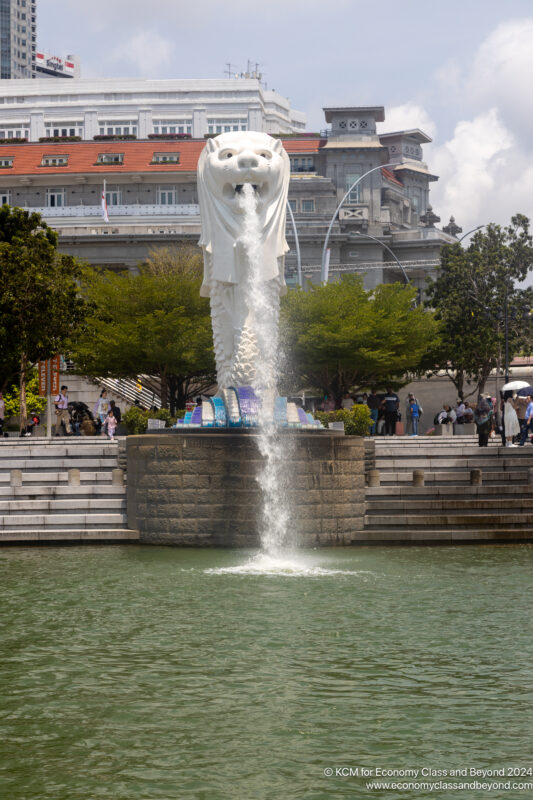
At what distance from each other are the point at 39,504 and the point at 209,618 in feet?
27.6

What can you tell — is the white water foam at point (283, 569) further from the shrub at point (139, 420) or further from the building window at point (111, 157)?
the building window at point (111, 157)

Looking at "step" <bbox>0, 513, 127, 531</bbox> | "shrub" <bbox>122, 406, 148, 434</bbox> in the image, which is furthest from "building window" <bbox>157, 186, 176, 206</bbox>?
"step" <bbox>0, 513, 127, 531</bbox>

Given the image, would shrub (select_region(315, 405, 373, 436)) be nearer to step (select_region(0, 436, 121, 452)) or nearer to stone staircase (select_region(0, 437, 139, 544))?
step (select_region(0, 436, 121, 452))

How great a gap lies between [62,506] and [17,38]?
140 m

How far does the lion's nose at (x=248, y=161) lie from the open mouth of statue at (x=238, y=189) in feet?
1.03

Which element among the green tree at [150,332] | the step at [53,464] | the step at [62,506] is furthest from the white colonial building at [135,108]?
the step at [62,506]

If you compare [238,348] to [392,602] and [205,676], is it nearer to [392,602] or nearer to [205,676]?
[392,602]

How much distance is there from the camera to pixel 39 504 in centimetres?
1909

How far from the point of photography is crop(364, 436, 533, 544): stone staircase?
17.8m

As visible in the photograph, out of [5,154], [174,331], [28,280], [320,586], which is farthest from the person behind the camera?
[5,154]

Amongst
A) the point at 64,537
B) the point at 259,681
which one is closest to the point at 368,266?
the point at 64,537

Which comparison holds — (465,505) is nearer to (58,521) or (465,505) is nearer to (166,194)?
(58,521)

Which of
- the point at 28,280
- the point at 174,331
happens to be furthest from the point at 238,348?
the point at 174,331

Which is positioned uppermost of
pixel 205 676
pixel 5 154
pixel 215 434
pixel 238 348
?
pixel 5 154
